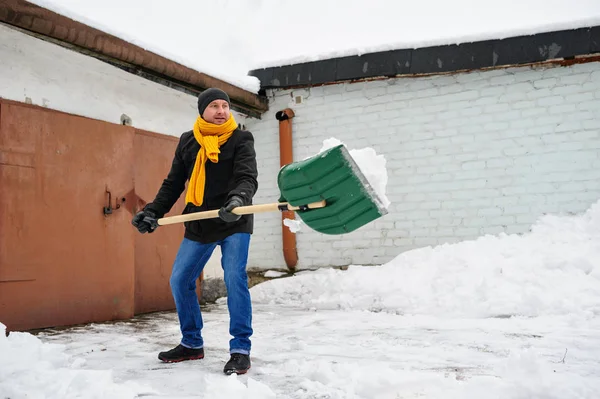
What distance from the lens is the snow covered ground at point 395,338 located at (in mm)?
2064

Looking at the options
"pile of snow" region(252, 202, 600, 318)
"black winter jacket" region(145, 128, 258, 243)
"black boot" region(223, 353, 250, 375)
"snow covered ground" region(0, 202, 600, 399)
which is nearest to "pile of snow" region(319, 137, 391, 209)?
"black winter jacket" region(145, 128, 258, 243)

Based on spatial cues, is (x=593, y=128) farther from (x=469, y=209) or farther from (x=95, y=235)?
(x=95, y=235)

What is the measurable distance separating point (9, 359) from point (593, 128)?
5.69 meters

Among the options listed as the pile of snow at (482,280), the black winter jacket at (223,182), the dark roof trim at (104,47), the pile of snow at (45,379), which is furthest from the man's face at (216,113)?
the pile of snow at (482,280)

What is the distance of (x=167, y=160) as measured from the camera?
17.2 feet

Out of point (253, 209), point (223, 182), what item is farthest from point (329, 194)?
point (223, 182)

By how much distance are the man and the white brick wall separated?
11.6ft

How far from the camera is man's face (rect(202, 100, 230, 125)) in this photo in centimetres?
277

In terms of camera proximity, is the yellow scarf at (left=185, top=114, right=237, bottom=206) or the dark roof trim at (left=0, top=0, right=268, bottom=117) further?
the dark roof trim at (left=0, top=0, right=268, bottom=117)

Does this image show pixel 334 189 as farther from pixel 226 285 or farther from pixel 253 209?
pixel 226 285

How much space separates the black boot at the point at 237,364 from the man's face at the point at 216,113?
131 centimetres

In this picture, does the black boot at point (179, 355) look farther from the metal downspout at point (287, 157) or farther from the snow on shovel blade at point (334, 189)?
the metal downspout at point (287, 157)

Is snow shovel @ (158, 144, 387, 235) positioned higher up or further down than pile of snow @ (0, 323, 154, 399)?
higher up

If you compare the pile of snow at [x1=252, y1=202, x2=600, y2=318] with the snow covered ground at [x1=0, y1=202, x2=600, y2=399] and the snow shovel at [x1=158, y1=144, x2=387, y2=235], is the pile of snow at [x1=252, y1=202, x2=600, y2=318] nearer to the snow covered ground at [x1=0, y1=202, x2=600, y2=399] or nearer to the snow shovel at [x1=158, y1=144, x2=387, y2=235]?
the snow covered ground at [x1=0, y1=202, x2=600, y2=399]
